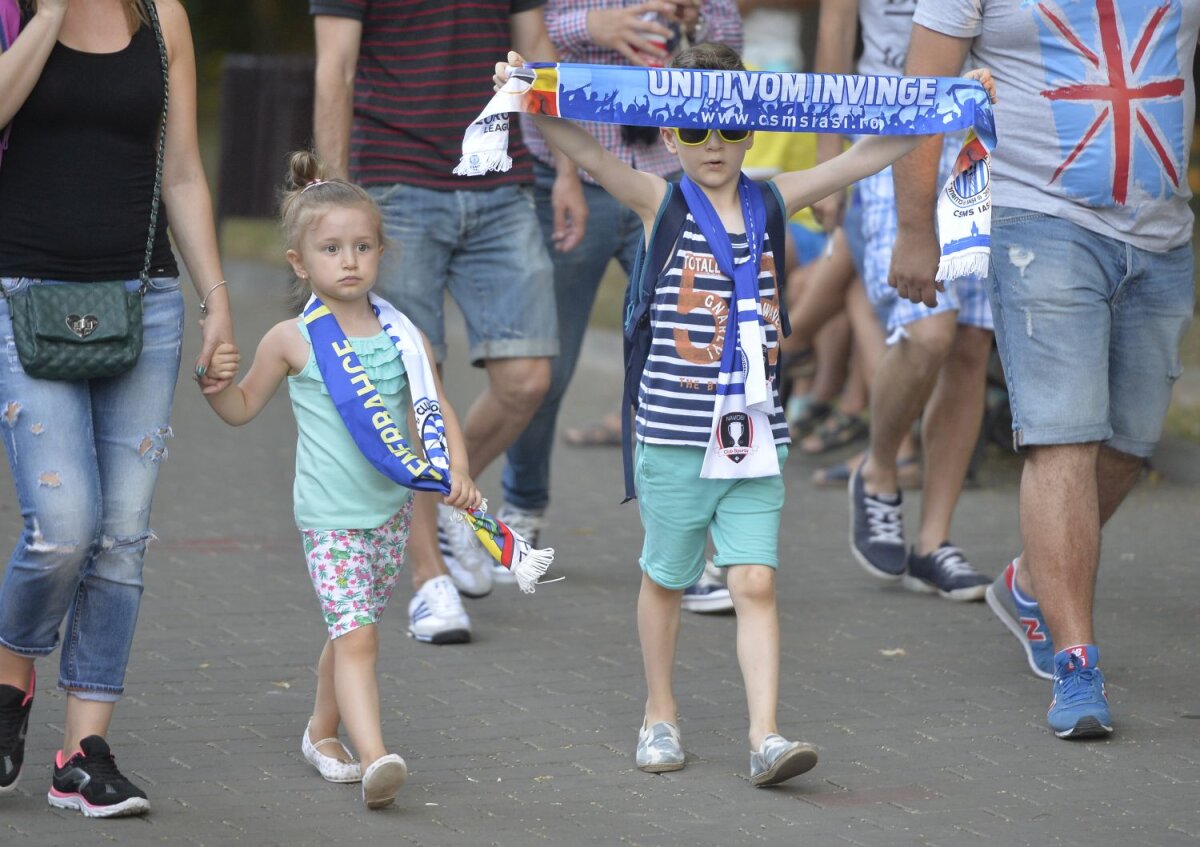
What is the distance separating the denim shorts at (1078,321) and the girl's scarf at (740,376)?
83cm

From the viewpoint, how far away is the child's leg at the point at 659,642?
4.66 meters

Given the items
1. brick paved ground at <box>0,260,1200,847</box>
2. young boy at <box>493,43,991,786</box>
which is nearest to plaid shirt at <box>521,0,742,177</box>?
brick paved ground at <box>0,260,1200,847</box>

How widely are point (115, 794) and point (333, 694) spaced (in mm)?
582

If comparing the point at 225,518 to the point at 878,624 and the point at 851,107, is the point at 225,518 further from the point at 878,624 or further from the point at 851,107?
the point at 851,107

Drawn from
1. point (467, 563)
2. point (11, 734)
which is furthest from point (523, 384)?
point (11, 734)

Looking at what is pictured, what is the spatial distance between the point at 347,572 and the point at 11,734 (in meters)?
0.82

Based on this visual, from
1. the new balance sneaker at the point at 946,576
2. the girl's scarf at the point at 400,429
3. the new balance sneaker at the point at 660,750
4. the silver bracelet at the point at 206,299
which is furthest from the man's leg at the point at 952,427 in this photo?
the silver bracelet at the point at 206,299

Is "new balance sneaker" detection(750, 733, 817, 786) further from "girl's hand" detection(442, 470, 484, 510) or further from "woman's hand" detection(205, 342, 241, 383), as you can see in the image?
"woman's hand" detection(205, 342, 241, 383)

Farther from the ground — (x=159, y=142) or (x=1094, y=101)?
(x=1094, y=101)

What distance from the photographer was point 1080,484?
4.96 metres

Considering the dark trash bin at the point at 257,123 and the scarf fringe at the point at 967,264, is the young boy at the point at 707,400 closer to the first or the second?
the scarf fringe at the point at 967,264

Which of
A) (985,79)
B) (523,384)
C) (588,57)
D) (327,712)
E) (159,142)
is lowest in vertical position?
(327,712)

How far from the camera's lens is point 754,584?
14.7ft

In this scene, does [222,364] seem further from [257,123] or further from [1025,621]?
[257,123]
